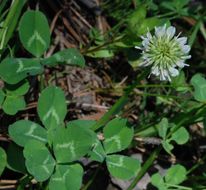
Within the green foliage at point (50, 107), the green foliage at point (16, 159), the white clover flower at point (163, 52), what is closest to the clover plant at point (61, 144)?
the green foliage at point (50, 107)

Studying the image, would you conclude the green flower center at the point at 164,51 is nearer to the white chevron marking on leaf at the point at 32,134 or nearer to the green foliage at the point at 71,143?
the green foliage at the point at 71,143

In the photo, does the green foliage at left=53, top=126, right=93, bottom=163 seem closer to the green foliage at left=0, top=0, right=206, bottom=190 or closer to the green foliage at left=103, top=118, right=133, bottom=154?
the green foliage at left=0, top=0, right=206, bottom=190

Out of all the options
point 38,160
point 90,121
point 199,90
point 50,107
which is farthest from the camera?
point 199,90

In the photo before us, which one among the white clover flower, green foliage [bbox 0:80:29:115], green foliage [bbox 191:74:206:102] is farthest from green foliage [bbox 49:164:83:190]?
green foliage [bbox 191:74:206:102]

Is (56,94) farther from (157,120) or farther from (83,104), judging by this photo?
(157,120)

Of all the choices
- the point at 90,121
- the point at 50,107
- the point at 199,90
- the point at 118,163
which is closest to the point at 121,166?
the point at 118,163

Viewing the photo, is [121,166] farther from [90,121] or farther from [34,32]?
[34,32]

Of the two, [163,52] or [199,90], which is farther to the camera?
[199,90]
